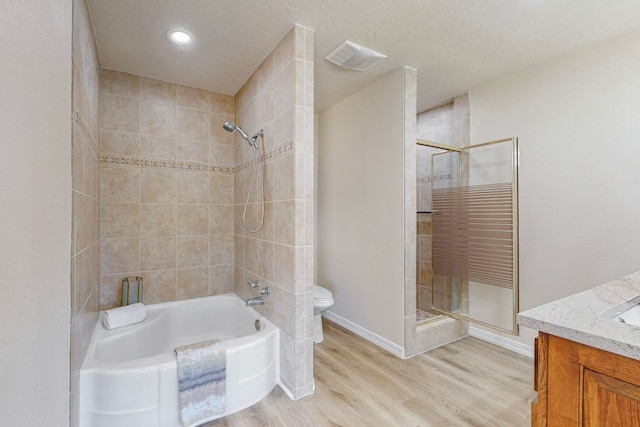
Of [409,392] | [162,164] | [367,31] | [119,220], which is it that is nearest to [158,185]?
[162,164]

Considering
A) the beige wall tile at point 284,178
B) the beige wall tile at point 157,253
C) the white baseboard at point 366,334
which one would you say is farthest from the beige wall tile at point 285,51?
the white baseboard at point 366,334

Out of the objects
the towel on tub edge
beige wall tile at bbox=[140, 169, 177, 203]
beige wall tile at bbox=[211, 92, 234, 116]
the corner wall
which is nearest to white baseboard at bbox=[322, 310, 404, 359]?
the corner wall

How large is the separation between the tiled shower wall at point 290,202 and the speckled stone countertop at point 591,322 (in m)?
1.27

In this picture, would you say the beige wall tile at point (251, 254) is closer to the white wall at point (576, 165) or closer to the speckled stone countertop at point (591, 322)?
the speckled stone countertop at point (591, 322)

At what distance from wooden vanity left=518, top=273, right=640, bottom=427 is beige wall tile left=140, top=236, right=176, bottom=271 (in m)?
2.67

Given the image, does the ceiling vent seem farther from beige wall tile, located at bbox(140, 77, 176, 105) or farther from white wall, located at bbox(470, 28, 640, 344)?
beige wall tile, located at bbox(140, 77, 176, 105)

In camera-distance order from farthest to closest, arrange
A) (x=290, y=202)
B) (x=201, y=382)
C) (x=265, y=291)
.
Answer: (x=265, y=291) → (x=290, y=202) → (x=201, y=382)

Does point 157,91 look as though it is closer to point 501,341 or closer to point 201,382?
point 201,382

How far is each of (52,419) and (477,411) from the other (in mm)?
2064

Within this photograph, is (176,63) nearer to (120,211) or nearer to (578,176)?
(120,211)

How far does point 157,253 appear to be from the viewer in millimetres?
2607

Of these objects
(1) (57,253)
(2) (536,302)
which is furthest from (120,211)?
(2) (536,302)

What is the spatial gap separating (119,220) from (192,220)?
57 cm

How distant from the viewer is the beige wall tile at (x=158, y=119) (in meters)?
2.56
